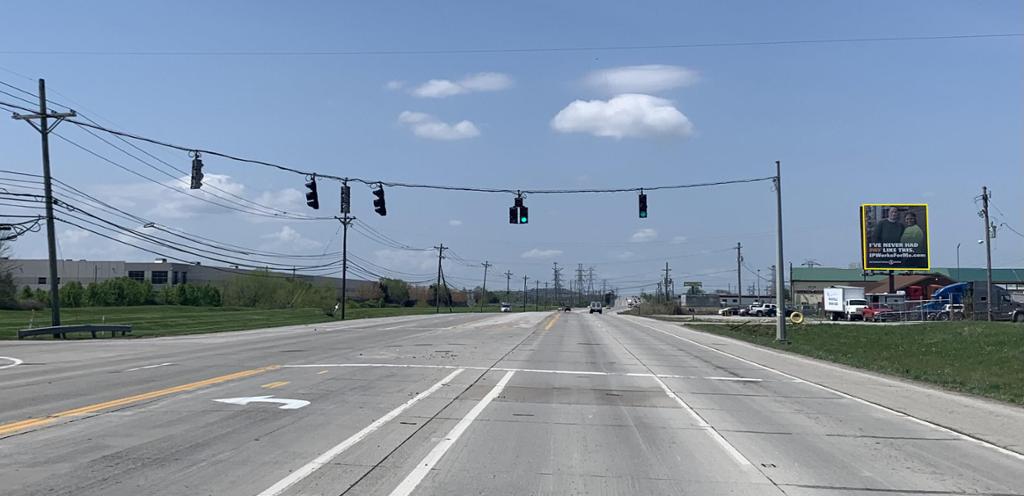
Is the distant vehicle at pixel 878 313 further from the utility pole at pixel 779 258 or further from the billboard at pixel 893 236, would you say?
the utility pole at pixel 779 258

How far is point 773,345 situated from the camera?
39031 millimetres

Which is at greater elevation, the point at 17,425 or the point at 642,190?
→ the point at 642,190

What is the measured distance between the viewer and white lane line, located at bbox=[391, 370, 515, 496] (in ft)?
26.3

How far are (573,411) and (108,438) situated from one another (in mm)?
7002

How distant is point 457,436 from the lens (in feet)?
36.3

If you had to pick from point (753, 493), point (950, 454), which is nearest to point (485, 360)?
point (950, 454)

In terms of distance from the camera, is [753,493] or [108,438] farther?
[108,438]

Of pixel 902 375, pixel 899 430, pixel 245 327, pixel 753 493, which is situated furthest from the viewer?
pixel 245 327

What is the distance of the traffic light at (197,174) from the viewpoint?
30531 mm

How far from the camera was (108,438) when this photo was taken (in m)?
10.3

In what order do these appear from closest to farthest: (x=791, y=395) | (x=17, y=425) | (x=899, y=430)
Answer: (x=17, y=425)
(x=899, y=430)
(x=791, y=395)

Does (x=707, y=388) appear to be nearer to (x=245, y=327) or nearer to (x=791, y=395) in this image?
(x=791, y=395)

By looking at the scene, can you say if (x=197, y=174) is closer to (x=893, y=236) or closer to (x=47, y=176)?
(x=47, y=176)

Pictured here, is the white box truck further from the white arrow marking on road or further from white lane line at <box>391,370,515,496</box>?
the white arrow marking on road
